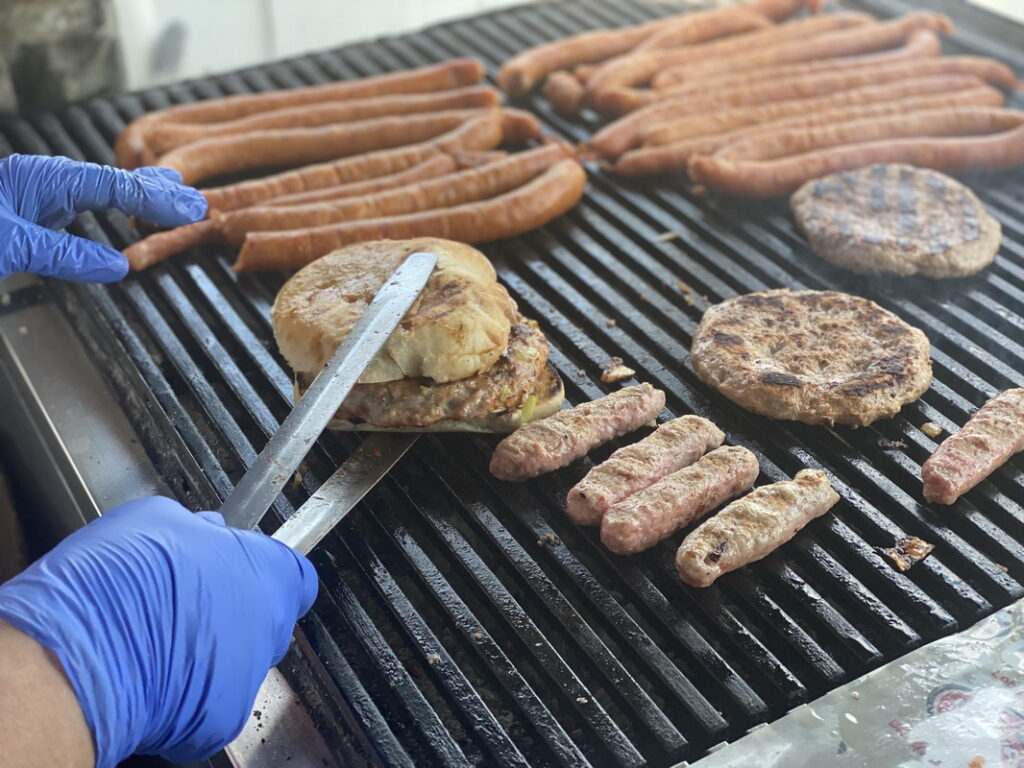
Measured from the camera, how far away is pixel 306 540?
2.80 meters

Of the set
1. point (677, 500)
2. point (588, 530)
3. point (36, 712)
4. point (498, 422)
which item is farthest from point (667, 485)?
point (36, 712)

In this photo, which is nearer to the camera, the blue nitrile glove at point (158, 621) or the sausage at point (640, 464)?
the blue nitrile glove at point (158, 621)

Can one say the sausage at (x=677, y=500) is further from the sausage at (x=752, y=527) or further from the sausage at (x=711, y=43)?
the sausage at (x=711, y=43)

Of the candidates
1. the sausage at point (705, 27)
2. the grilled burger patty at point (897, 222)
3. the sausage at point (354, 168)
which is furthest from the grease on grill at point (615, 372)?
the sausage at point (705, 27)

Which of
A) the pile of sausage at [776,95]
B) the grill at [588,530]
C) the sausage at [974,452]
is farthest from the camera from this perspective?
the pile of sausage at [776,95]

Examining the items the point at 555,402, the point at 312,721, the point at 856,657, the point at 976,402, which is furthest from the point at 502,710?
the point at 976,402

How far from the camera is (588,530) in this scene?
2.98 meters

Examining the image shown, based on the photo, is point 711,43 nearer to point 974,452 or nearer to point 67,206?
Result: point 974,452

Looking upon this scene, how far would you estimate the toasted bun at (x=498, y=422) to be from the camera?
3.23 metres

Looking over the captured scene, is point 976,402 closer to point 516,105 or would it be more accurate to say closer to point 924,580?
point 924,580

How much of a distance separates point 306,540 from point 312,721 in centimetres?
47

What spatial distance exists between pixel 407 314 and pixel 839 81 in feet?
9.66

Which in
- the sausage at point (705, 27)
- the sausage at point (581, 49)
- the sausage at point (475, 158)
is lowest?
the sausage at point (475, 158)

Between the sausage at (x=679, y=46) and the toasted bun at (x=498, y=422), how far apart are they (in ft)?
7.65
